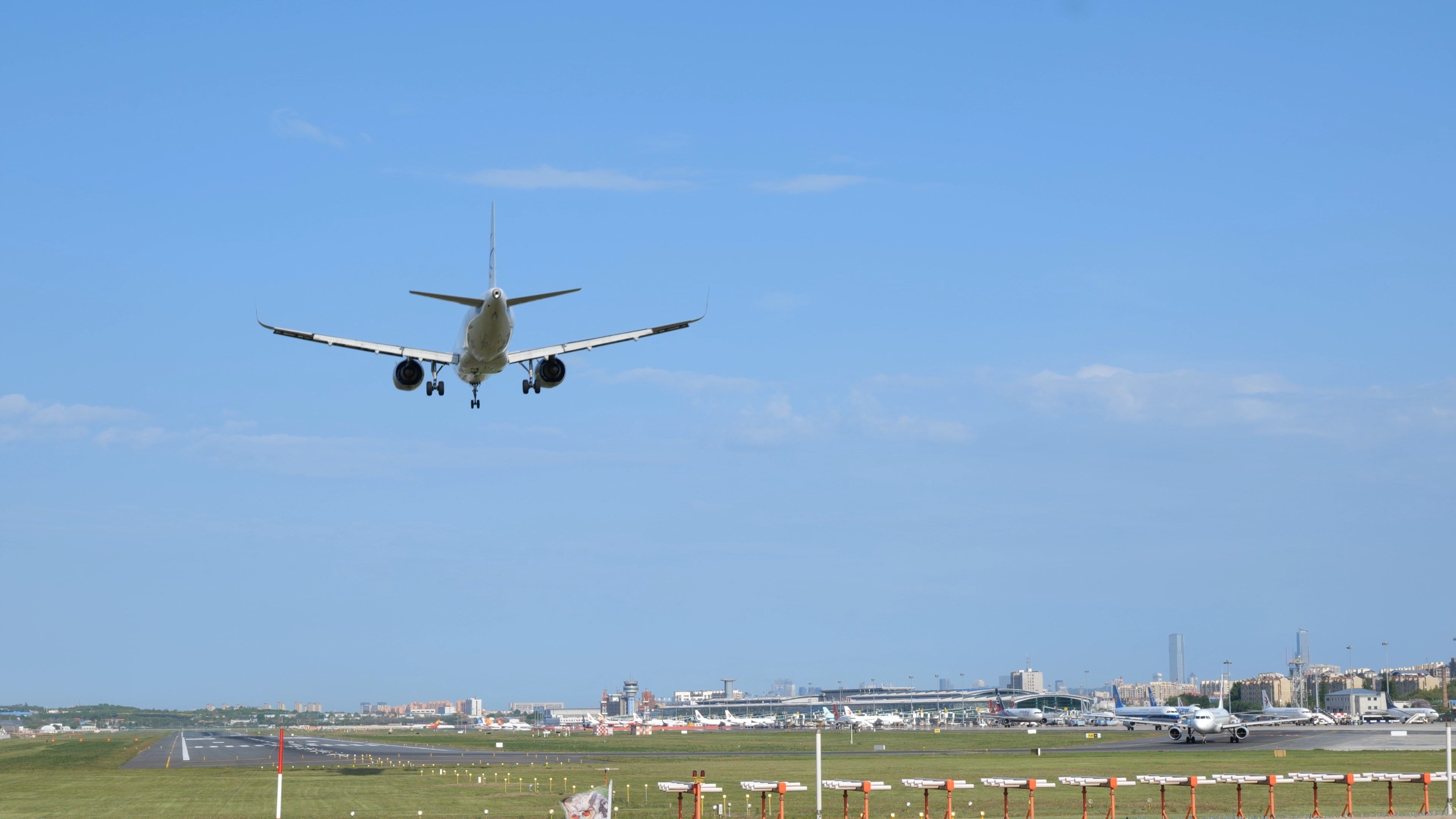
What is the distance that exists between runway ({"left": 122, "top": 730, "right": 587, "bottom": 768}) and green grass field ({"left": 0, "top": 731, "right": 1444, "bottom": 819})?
3550 mm

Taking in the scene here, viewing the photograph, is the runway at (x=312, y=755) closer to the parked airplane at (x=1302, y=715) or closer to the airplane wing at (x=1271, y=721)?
Result: the airplane wing at (x=1271, y=721)

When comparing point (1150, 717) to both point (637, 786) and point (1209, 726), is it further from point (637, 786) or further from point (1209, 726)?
point (637, 786)

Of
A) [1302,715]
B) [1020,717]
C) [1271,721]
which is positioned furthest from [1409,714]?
[1271,721]

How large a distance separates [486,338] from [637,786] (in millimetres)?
31159

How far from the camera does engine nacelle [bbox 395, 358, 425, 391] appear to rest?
47.9 meters

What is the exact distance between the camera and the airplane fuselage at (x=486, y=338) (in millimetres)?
42125

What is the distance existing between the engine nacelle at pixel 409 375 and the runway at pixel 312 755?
132 ft

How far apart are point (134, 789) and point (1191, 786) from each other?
179ft

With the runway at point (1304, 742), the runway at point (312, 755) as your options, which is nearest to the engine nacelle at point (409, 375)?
the runway at point (312, 755)

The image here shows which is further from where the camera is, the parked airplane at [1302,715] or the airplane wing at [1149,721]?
the parked airplane at [1302,715]

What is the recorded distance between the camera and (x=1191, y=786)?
130ft

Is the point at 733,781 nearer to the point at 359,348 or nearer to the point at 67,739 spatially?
the point at 359,348

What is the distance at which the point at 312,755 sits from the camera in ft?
347

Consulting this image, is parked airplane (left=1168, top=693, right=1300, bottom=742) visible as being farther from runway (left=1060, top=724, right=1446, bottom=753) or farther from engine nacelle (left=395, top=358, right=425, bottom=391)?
engine nacelle (left=395, top=358, right=425, bottom=391)
